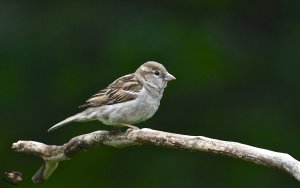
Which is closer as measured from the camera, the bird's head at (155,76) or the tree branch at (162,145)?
the tree branch at (162,145)

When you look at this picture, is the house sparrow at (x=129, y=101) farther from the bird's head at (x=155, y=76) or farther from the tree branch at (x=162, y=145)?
the tree branch at (x=162, y=145)

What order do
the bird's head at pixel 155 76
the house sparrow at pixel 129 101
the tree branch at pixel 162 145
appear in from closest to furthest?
1. the tree branch at pixel 162 145
2. the house sparrow at pixel 129 101
3. the bird's head at pixel 155 76

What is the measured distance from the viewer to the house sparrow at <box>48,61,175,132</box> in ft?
21.1

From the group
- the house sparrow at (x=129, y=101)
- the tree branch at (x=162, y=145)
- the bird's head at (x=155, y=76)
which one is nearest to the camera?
the tree branch at (x=162, y=145)

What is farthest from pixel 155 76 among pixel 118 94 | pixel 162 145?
pixel 162 145

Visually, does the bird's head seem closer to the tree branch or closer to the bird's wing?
the bird's wing

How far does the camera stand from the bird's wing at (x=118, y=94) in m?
6.51

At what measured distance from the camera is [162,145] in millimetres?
5484

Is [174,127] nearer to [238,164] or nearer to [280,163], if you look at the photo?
[238,164]

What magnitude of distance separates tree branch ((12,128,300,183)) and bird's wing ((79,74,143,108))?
449 mm

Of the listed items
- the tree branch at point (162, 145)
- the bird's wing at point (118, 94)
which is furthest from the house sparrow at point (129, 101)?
the tree branch at point (162, 145)

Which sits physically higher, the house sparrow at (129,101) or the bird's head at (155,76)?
the bird's head at (155,76)

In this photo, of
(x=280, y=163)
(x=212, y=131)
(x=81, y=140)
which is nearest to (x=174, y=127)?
(x=212, y=131)

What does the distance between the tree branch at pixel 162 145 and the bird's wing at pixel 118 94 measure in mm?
449
